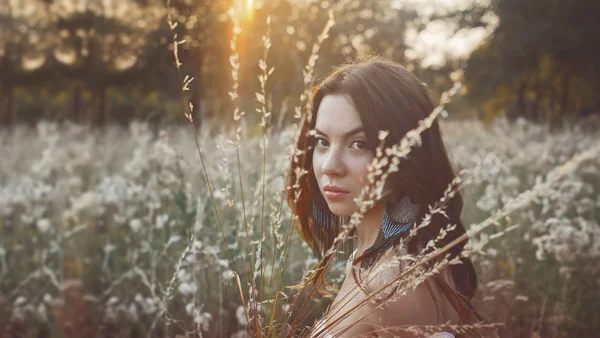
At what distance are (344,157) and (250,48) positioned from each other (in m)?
6.55

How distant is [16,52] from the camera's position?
17359 mm

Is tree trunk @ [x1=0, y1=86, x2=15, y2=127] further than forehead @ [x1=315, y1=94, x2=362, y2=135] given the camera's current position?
Yes

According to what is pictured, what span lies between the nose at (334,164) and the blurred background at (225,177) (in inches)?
7.9

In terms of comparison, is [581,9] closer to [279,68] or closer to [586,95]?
[586,95]

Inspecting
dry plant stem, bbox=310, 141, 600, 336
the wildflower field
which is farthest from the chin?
the wildflower field

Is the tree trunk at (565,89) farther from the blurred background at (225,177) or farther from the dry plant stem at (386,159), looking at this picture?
the dry plant stem at (386,159)

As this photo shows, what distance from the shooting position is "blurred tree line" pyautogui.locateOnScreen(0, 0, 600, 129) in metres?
7.31

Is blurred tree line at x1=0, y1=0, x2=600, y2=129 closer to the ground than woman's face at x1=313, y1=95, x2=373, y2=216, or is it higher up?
higher up

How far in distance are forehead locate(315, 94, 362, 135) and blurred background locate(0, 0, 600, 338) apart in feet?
0.86

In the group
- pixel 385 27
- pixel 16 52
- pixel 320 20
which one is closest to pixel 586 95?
pixel 385 27

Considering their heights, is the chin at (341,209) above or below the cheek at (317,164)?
below

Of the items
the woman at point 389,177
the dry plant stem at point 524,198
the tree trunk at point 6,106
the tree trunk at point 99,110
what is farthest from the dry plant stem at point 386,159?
the tree trunk at point 6,106

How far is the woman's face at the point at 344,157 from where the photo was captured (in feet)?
5.46

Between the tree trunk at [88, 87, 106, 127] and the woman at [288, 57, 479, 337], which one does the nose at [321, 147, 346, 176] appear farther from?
the tree trunk at [88, 87, 106, 127]
